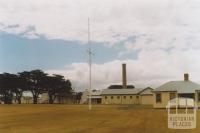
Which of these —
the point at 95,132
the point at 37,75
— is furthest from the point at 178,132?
the point at 37,75

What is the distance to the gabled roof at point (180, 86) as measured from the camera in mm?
52703

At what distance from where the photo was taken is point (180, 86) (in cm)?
5456

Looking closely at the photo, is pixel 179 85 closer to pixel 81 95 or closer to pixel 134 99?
pixel 134 99

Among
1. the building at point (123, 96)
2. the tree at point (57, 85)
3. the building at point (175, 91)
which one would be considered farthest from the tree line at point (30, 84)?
the building at point (175, 91)

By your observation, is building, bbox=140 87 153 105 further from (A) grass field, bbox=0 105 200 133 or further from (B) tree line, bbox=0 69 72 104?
(A) grass field, bbox=0 105 200 133

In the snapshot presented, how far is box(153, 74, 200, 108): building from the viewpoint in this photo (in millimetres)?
52531

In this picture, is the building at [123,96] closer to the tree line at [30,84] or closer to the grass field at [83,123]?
the tree line at [30,84]

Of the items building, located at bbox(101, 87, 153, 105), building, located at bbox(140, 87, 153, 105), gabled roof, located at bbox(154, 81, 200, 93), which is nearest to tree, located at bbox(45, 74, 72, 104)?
building, located at bbox(101, 87, 153, 105)

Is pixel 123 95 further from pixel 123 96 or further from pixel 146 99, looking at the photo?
pixel 146 99

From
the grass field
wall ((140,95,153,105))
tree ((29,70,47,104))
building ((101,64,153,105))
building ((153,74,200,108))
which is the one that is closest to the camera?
the grass field

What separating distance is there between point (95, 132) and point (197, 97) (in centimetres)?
3475

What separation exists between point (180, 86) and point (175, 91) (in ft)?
3.22

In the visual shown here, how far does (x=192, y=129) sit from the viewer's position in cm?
2141

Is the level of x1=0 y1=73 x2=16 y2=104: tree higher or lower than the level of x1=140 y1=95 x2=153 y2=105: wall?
higher
